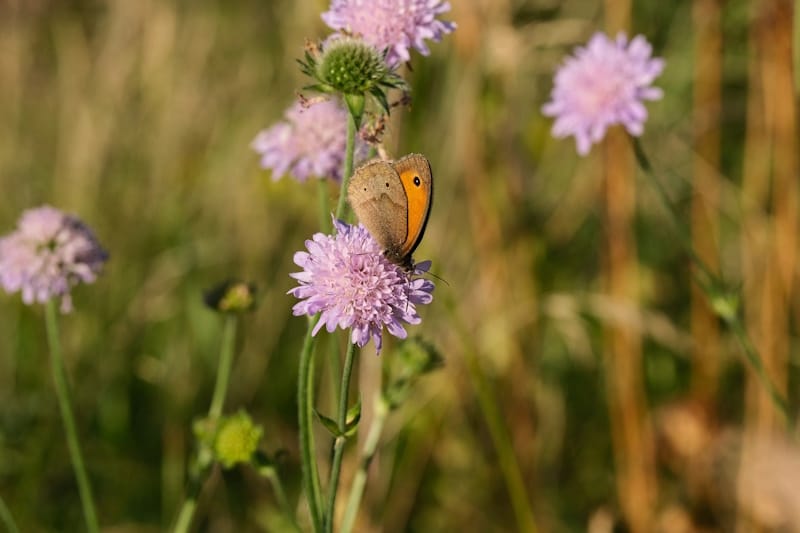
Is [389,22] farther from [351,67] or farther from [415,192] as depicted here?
[415,192]

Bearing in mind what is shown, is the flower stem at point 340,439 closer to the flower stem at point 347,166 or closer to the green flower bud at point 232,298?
the flower stem at point 347,166

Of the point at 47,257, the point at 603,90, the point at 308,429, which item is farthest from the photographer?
the point at 603,90

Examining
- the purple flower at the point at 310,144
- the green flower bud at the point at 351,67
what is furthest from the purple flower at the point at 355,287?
the purple flower at the point at 310,144

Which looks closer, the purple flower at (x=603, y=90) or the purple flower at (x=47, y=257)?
the purple flower at (x=47, y=257)

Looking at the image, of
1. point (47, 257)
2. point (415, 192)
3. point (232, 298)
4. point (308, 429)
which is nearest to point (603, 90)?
point (415, 192)

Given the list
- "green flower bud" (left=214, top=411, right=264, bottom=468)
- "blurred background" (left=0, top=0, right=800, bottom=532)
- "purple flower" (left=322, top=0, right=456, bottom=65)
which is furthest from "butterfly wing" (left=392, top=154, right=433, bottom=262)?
"blurred background" (left=0, top=0, right=800, bottom=532)

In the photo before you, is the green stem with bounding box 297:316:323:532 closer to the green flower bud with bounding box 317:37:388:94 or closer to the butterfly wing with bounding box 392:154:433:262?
the butterfly wing with bounding box 392:154:433:262
